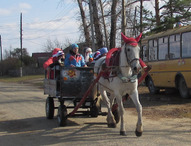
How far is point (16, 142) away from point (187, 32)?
9796 millimetres

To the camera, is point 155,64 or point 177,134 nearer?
point 177,134

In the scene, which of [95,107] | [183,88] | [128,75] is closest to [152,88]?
[183,88]

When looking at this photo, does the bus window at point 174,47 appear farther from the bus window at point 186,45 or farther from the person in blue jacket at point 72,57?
the person in blue jacket at point 72,57

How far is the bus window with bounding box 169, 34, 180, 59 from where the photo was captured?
14164mm

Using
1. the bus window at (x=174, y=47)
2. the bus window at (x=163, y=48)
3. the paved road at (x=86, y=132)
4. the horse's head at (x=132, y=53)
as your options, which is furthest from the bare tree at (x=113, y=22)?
the horse's head at (x=132, y=53)

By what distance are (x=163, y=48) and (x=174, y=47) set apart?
1.18 meters

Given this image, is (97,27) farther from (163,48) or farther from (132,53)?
(132,53)

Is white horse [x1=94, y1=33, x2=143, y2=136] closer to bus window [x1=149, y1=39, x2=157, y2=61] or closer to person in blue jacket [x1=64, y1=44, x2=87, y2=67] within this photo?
person in blue jacket [x1=64, y1=44, x2=87, y2=67]

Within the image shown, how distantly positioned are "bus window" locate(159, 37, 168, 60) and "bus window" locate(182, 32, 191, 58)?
61.9 inches

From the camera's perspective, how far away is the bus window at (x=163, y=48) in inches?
602

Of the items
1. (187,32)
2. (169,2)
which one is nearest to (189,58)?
(187,32)

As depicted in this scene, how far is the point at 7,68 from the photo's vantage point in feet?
216

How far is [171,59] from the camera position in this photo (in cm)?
1459

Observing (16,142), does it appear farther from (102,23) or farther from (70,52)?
(102,23)
